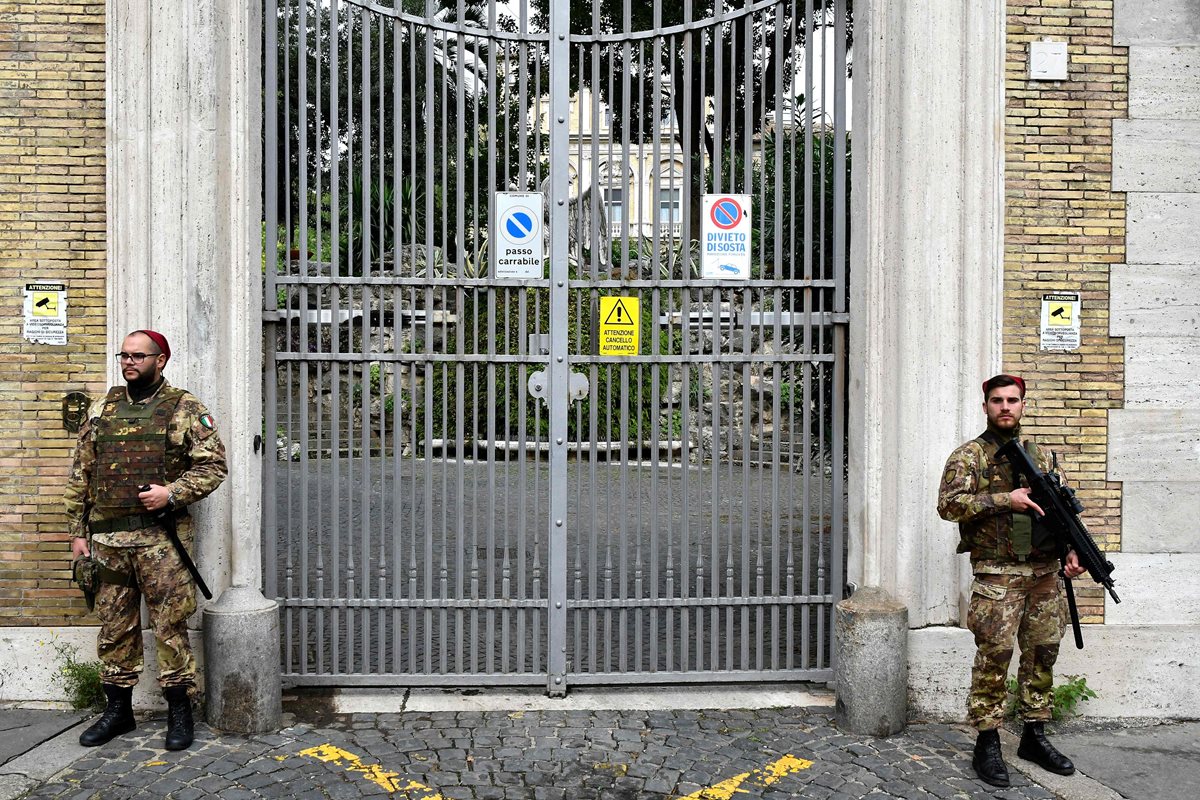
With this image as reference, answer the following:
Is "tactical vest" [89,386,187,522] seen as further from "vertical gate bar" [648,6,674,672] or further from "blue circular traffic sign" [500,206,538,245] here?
"vertical gate bar" [648,6,674,672]

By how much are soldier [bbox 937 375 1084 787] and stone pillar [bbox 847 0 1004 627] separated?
0.61m

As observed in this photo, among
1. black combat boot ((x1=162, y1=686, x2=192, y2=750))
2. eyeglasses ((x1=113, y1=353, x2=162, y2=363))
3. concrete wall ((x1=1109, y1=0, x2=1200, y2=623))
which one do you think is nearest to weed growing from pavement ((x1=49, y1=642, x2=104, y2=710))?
black combat boot ((x1=162, y1=686, x2=192, y2=750))

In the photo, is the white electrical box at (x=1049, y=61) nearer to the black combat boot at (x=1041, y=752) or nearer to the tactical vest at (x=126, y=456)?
the black combat boot at (x=1041, y=752)

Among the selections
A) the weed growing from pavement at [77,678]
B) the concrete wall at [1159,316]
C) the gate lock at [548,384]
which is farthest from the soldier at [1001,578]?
the weed growing from pavement at [77,678]

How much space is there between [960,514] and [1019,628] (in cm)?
65

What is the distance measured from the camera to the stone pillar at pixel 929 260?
545cm

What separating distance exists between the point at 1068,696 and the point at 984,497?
160 cm

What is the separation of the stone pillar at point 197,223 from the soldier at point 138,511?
27cm

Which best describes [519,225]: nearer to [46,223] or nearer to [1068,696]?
[46,223]

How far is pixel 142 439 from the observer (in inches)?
195

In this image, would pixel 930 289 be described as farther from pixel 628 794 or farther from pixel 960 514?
pixel 628 794

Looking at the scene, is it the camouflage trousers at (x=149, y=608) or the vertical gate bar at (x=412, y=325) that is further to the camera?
the vertical gate bar at (x=412, y=325)

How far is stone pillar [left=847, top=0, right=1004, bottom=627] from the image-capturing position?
5453 millimetres

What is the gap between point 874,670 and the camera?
210 inches
